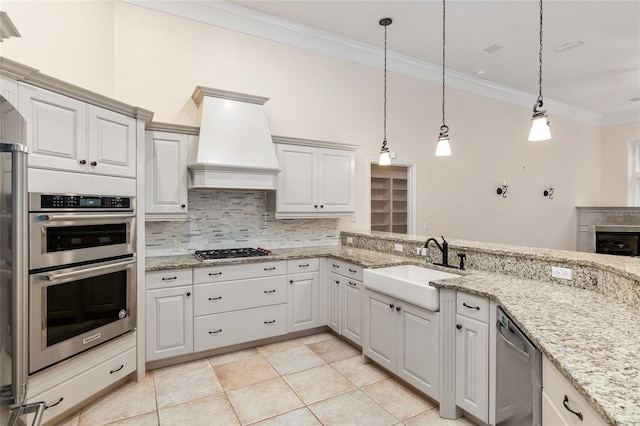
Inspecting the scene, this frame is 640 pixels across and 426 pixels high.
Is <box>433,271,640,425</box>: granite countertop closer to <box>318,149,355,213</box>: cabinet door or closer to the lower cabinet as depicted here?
the lower cabinet

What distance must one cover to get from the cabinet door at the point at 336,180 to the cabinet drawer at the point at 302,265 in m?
0.66

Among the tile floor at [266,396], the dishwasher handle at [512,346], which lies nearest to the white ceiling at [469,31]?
the dishwasher handle at [512,346]

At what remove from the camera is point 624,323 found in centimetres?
155

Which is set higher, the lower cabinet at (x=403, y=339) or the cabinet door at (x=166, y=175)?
the cabinet door at (x=166, y=175)

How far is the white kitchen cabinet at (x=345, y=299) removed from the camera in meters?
3.24

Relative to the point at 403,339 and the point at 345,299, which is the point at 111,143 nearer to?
the point at 345,299

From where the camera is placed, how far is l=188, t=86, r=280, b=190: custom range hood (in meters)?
3.21

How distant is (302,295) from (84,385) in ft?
6.33

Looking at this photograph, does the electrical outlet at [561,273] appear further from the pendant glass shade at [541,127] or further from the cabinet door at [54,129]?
the cabinet door at [54,129]

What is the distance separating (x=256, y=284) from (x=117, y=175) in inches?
60.5

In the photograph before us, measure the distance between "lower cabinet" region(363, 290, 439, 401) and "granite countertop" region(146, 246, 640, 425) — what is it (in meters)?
0.37

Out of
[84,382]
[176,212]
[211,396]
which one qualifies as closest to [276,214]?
[176,212]

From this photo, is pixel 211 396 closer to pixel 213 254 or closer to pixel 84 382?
pixel 84 382

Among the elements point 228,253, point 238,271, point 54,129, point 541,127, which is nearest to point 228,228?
point 228,253
